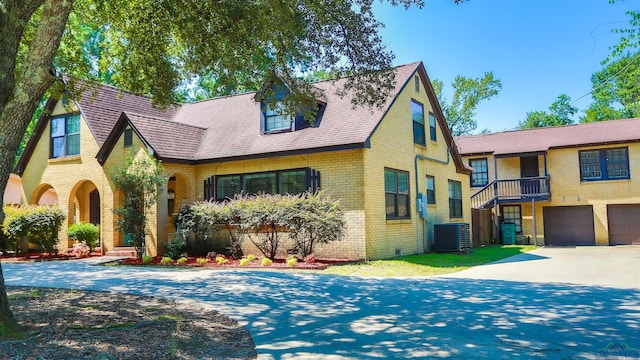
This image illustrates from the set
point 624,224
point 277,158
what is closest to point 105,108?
point 277,158

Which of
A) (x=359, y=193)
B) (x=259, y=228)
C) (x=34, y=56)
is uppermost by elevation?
(x=34, y=56)

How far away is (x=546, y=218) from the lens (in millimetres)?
26609

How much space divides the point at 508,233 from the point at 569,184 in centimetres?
401

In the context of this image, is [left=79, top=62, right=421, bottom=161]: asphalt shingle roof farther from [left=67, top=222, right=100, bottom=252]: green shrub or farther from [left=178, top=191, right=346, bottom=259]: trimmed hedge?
[left=67, top=222, right=100, bottom=252]: green shrub

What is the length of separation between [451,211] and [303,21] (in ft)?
46.4

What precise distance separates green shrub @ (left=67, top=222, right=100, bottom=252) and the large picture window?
467cm

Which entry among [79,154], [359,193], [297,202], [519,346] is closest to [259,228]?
[297,202]

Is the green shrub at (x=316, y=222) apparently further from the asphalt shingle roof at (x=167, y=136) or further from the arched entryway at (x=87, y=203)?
the arched entryway at (x=87, y=203)

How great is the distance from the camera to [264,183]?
675 inches

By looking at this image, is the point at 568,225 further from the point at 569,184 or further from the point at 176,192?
the point at 176,192

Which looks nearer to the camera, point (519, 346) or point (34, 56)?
point (519, 346)

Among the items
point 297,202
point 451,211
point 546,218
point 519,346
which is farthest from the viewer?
point 546,218

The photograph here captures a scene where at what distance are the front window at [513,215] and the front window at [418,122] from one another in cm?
1041

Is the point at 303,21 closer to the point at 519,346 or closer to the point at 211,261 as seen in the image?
the point at 519,346
